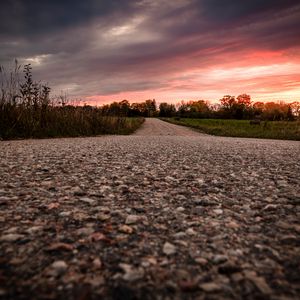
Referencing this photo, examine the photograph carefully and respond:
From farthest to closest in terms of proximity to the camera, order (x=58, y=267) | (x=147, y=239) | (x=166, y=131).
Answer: (x=166, y=131) → (x=147, y=239) → (x=58, y=267)

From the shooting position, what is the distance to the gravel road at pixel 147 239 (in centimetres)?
143

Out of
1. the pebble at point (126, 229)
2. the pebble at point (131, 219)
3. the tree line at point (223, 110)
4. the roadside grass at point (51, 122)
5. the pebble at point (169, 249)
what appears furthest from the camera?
the tree line at point (223, 110)

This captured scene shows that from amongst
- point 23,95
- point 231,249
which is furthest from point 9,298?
point 23,95

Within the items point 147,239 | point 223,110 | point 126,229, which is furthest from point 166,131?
point 223,110

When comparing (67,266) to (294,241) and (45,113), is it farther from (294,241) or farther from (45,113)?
(45,113)

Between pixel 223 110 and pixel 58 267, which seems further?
pixel 223 110

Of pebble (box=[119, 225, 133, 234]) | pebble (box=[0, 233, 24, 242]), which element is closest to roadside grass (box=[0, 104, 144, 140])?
pebble (box=[0, 233, 24, 242])

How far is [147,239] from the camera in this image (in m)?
1.98

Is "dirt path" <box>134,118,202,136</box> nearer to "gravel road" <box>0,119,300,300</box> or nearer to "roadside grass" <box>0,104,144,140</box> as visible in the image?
"roadside grass" <box>0,104,144,140</box>

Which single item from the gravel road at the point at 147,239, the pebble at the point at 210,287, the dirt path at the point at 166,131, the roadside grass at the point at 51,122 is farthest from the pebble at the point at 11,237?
the dirt path at the point at 166,131

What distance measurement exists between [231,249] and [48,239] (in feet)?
4.24

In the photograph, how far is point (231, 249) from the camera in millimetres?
1861

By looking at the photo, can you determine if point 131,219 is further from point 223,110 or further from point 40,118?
point 223,110

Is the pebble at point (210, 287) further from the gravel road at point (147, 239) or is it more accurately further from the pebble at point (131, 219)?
the pebble at point (131, 219)
